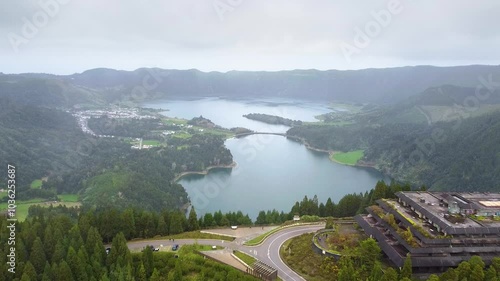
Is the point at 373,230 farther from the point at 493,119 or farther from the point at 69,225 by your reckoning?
the point at 493,119


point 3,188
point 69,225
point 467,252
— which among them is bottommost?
point 3,188

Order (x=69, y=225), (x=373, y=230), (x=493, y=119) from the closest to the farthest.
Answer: (x=373, y=230), (x=69, y=225), (x=493, y=119)

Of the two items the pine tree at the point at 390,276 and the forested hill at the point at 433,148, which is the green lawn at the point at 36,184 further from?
the forested hill at the point at 433,148

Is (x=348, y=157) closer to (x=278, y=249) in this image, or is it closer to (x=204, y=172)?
(x=204, y=172)

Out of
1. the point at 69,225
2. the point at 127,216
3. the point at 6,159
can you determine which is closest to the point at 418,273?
the point at 127,216

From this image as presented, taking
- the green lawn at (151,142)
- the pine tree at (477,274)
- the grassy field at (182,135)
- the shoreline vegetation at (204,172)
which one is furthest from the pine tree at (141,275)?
the grassy field at (182,135)
